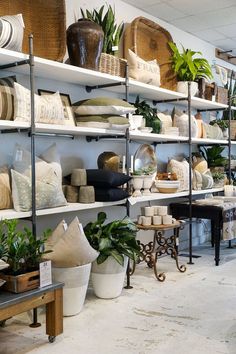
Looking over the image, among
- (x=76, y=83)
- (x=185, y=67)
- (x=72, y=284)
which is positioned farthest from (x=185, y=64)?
(x=72, y=284)

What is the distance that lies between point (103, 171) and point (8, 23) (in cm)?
133

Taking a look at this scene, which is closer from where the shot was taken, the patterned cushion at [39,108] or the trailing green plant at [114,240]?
the patterned cushion at [39,108]

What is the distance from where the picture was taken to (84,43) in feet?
11.1

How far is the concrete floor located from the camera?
8.25 feet

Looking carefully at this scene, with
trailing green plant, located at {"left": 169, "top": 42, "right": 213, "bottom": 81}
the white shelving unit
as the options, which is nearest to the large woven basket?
the white shelving unit

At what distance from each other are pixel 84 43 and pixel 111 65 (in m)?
0.39

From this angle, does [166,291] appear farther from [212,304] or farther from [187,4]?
[187,4]

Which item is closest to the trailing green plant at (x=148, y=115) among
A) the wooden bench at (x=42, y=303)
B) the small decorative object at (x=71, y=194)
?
the small decorative object at (x=71, y=194)

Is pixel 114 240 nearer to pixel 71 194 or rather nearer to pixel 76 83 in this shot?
pixel 71 194

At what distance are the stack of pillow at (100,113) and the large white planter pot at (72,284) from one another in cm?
118

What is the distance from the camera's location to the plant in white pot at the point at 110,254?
324 centimetres

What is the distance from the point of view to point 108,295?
3334 millimetres

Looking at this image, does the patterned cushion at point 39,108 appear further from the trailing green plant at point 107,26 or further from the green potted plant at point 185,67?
the green potted plant at point 185,67

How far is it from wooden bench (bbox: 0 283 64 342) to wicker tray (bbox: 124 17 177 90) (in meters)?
2.70
